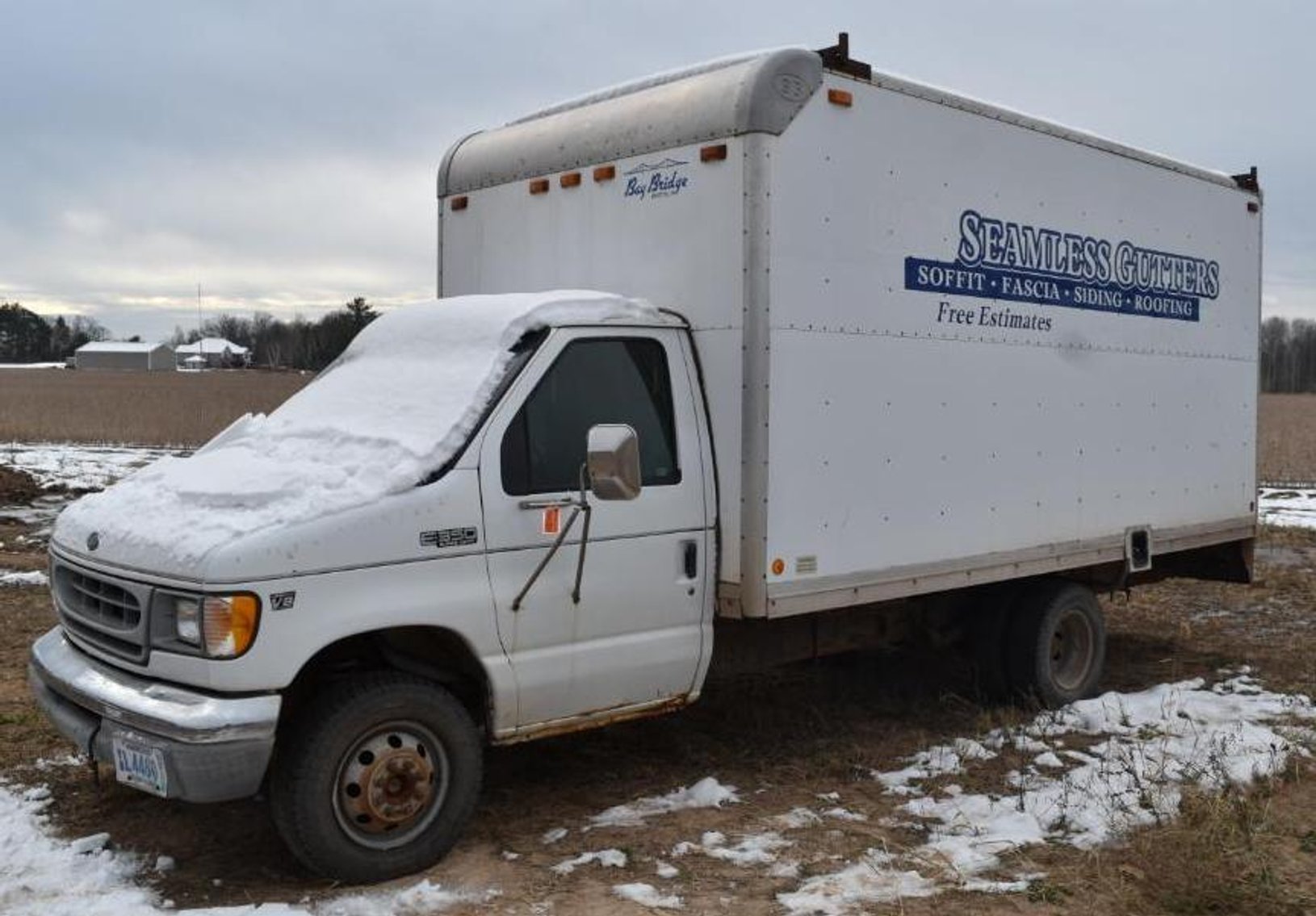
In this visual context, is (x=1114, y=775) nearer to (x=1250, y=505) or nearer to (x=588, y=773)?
(x=588, y=773)

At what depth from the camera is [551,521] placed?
5113 millimetres

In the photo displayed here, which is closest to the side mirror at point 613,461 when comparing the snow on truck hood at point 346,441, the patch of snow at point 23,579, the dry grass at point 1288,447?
the snow on truck hood at point 346,441

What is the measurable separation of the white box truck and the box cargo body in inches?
0.9

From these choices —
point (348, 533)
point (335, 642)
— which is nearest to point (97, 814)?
point (335, 642)

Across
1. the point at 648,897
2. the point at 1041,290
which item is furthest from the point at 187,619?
the point at 1041,290

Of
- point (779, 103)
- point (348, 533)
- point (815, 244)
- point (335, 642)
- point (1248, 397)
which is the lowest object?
point (335, 642)

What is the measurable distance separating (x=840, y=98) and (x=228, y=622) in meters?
3.62

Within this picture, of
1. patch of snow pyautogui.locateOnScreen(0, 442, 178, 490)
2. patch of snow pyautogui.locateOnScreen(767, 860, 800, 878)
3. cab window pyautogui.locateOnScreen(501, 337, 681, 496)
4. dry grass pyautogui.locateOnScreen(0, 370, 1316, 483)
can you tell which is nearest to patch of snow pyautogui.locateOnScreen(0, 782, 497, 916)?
patch of snow pyautogui.locateOnScreen(767, 860, 800, 878)

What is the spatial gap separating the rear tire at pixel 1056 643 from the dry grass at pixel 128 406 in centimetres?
2514

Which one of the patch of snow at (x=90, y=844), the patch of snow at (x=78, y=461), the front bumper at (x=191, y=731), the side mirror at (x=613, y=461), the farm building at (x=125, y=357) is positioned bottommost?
the patch of snow at (x=90, y=844)

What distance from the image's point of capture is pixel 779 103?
222 inches

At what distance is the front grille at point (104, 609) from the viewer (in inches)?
182

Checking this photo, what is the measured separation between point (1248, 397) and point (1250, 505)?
0.76 m

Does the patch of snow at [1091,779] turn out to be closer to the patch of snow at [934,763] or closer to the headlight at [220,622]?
the patch of snow at [934,763]
